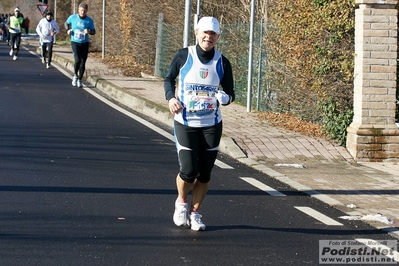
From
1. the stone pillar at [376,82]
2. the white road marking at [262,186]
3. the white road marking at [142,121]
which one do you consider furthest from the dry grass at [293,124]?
the white road marking at [262,186]

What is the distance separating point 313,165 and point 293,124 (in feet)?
9.69

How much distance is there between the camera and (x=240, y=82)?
1731cm

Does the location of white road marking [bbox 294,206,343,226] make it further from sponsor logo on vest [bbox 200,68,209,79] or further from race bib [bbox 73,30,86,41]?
race bib [bbox 73,30,86,41]

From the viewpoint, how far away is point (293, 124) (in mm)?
13820

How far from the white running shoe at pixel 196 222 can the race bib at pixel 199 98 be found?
88cm

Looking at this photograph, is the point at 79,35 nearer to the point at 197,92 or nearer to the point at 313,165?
the point at 313,165

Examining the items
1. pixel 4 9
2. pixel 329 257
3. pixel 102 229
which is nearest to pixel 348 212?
pixel 329 257

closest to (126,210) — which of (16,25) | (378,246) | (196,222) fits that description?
(196,222)

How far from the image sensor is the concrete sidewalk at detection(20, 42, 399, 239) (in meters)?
8.80

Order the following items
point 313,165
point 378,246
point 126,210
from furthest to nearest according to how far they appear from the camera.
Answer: point 313,165
point 126,210
point 378,246

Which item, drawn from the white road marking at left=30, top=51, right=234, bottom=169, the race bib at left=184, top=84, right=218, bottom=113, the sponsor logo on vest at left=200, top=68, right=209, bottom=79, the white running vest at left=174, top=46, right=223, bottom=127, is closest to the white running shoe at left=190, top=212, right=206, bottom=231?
the white running vest at left=174, top=46, right=223, bottom=127

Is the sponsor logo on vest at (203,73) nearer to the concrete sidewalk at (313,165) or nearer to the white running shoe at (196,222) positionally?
the white running shoe at (196,222)

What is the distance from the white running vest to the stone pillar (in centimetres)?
452

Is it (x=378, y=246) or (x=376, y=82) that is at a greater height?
(x=376, y=82)
